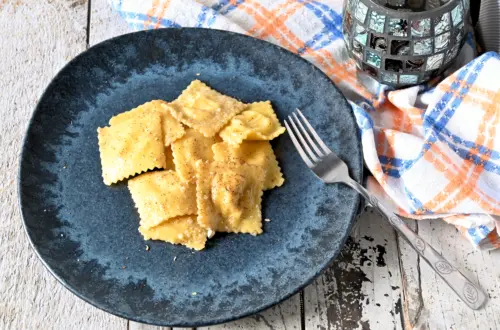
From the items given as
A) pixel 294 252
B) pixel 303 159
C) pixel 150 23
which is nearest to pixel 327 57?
pixel 303 159

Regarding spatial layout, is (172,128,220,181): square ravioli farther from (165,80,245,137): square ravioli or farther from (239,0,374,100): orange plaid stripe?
(239,0,374,100): orange plaid stripe

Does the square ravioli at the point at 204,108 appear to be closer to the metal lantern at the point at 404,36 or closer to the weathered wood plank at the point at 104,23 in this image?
the metal lantern at the point at 404,36

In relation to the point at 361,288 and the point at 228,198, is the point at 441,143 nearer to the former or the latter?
the point at 361,288

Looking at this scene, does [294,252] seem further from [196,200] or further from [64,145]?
[64,145]

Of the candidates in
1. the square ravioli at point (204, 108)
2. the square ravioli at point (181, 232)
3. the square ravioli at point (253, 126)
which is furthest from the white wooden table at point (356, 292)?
the square ravioli at point (204, 108)

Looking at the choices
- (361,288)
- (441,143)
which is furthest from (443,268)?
(441,143)
